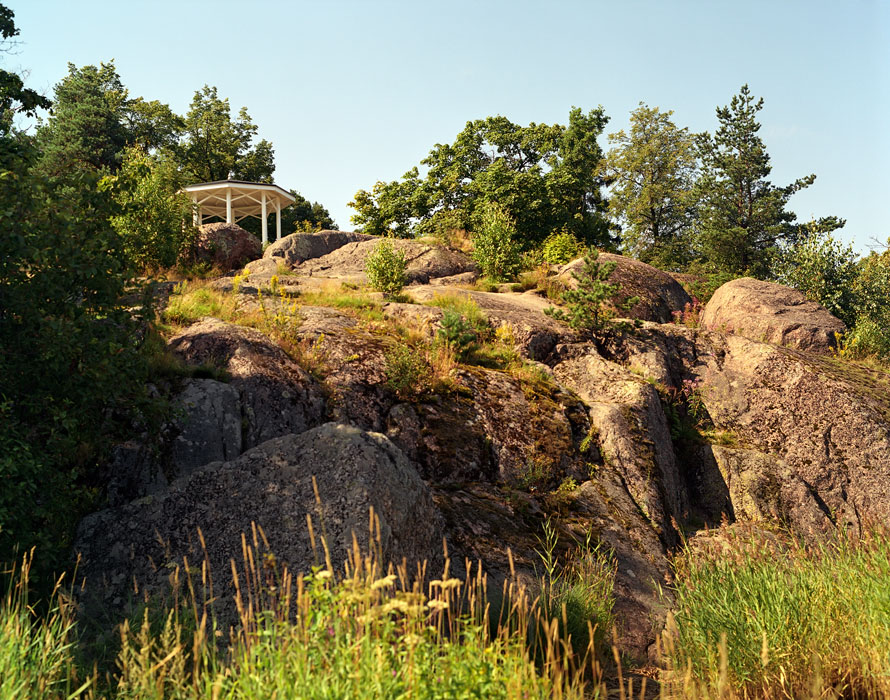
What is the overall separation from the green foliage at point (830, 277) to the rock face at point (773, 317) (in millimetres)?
2824

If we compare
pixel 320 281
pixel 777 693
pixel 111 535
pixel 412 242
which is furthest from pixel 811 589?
pixel 412 242

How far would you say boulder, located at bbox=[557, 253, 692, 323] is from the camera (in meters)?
18.5

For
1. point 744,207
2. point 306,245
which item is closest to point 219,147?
point 306,245

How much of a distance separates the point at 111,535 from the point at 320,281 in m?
12.7

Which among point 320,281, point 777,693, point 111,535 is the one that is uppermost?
point 320,281

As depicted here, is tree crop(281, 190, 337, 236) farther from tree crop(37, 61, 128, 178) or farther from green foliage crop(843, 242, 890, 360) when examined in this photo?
green foliage crop(843, 242, 890, 360)

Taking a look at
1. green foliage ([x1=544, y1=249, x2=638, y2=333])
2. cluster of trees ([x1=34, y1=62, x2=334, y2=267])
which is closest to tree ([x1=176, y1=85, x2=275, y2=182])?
cluster of trees ([x1=34, y1=62, x2=334, y2=267])

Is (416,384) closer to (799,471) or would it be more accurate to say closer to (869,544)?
(869,544)

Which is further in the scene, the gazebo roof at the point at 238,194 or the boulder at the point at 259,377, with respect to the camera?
the gazebo roof at the point at 238,194

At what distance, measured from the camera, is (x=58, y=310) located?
6.53 metres

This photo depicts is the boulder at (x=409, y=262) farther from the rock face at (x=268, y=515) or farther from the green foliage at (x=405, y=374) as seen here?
the rock face at (x=268, y=515)

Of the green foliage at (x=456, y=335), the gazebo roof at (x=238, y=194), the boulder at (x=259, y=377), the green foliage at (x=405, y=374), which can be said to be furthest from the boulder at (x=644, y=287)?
the gazebo roof at (x=238, y=194)

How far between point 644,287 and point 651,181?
26.0m

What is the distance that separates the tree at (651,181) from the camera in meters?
41.8
